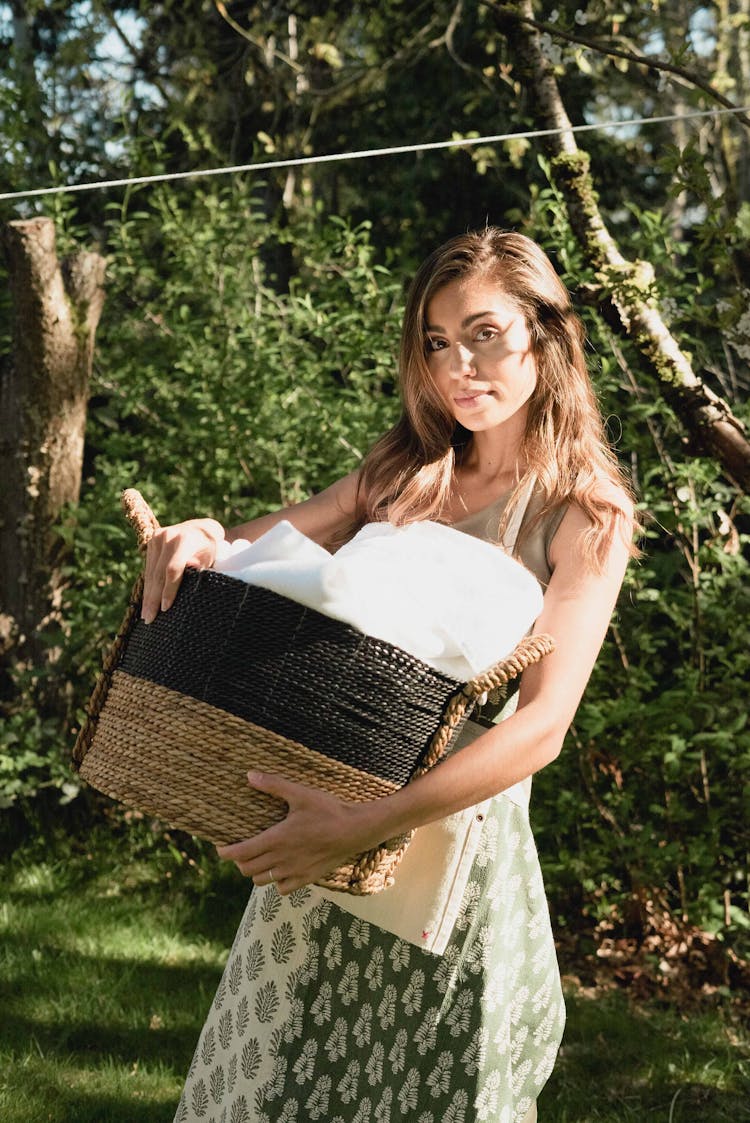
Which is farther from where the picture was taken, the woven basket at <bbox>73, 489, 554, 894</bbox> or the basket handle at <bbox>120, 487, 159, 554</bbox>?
the basket handle at <bbox>120, 487, 159, 554</bbox>

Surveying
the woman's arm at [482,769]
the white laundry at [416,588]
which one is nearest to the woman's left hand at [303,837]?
the woman's arm at [482,769]

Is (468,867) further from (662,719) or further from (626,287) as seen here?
(662,719)

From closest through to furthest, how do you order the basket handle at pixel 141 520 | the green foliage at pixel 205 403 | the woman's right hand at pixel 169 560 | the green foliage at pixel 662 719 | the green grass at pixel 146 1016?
1. the woman's right hand at pixel 169 560
2. the basket handle at pixel 141 520
3. the green grass at pixel 146 1016
4. the green foliage at pixel 662 719
5. the green foliage at pixel 205 403

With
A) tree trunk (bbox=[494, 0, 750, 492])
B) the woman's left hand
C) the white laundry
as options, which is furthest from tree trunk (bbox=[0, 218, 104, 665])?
the woman's left hand

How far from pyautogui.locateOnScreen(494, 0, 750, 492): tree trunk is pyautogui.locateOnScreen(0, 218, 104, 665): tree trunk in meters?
1.91

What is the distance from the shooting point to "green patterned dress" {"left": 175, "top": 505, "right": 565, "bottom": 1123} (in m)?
1.67

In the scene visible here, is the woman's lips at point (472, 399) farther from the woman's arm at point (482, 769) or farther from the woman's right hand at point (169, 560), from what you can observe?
the woman's right hand at point (169, 560)

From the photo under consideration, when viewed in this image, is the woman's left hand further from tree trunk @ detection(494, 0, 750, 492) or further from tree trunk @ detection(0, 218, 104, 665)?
tree trunk @ detection(0, 218, 104, 665)

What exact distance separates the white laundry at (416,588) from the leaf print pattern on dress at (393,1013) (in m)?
0.41

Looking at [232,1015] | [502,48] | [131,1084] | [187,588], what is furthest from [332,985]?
[502,48]

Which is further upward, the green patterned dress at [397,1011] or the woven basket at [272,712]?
the woven basket at [272,712]

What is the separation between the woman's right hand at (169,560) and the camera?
1.48 meters

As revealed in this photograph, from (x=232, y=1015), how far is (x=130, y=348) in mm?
2951

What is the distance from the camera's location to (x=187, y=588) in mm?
1457
